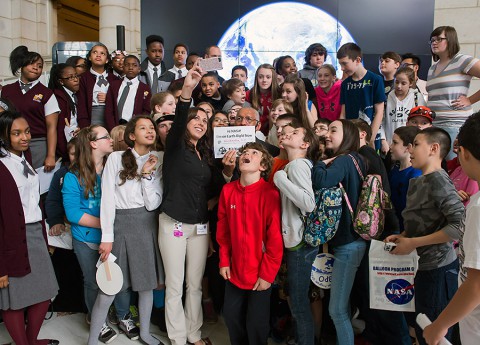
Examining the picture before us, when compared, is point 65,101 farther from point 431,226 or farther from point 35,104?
point 431,226

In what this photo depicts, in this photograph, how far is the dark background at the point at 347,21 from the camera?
9.05 m

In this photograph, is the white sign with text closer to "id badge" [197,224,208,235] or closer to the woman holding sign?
the woman holding sign

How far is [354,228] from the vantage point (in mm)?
2752

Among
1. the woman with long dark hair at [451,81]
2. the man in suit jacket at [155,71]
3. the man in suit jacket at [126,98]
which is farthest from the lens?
the man in suit jacket at [155,71]

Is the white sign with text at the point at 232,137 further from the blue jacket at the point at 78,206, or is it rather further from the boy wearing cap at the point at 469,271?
the boy wearing cap at the point at 469,271

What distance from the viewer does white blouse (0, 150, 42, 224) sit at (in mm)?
3062

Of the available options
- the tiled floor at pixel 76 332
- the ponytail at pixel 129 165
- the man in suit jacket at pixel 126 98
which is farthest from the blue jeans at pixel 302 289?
the man in suit jacket at pixel 126 98

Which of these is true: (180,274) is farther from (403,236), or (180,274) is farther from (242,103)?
(242,103)

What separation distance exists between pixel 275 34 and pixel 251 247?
26.1 feet

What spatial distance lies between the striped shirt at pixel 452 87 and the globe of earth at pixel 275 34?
5.88 m

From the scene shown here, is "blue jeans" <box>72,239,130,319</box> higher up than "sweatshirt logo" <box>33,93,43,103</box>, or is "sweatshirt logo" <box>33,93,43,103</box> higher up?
"sweatshirt logo" <box>33,93,43,103</box>

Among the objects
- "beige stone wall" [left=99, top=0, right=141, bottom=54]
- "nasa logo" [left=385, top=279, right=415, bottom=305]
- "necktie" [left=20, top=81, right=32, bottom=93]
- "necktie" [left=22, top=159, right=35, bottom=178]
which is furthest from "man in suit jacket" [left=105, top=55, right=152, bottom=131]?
"beige stone wall" [left=99, top=0, right=141, bottom=54]

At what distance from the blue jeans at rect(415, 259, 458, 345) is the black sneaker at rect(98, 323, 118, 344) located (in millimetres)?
2342

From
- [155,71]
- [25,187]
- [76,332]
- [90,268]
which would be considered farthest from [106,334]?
[155,71]
